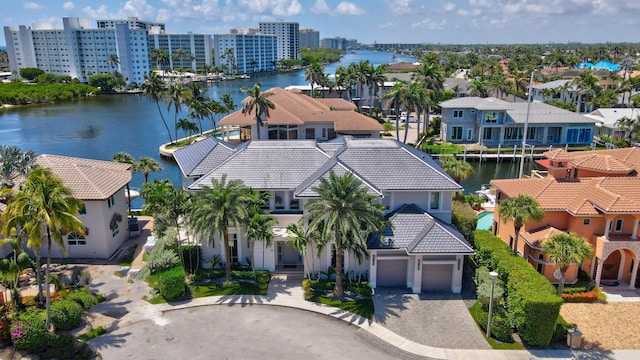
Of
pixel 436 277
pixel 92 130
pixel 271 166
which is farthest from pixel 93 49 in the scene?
pixel 436 277

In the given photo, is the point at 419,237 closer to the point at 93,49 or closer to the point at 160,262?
the point at 160,262

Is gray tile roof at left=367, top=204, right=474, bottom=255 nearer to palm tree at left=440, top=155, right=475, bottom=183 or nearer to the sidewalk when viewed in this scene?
the sidewalk

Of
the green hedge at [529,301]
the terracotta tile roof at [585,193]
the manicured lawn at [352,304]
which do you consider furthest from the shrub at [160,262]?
the terracotta tile roof at [585,193]

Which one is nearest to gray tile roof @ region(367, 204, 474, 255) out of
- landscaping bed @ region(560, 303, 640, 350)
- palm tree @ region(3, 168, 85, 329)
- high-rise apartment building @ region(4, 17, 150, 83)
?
landscaping bed @ region(560, 303, 640, 350)

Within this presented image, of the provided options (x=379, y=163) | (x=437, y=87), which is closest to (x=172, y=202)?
(x=379, y=163)

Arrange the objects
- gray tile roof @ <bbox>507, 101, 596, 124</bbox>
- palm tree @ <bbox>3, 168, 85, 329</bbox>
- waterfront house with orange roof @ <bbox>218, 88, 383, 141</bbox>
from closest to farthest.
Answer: palm tree @ <bbox>3, 168, 85, 329</bbox> < waterfront house with orange roof @ <bbox>218, 88, 383, 141</bbox> < gray tile roof @ <bbox>507, 101, 596, 124</bbox>

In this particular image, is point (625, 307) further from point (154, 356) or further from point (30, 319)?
point (30, 319)

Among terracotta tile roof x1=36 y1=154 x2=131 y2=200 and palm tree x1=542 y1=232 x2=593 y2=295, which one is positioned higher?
terracotta tile roof x1=36 y1=154 x2=131 y2=200

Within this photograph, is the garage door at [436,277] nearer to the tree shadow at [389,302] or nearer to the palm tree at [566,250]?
the tree shadow at [389,302]
